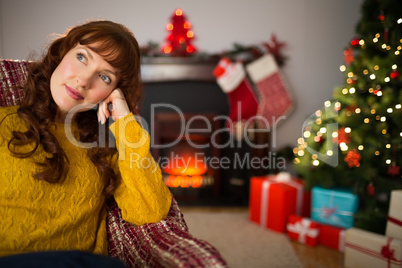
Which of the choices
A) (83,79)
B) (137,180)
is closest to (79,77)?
(83,79)

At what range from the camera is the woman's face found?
96cm

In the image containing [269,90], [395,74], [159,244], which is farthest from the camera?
[269,90]

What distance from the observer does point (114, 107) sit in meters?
1.07

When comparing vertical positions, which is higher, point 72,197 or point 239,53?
point 239,53

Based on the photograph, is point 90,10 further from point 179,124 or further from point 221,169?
point 221,169

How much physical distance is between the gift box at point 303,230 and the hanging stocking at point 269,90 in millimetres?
1014

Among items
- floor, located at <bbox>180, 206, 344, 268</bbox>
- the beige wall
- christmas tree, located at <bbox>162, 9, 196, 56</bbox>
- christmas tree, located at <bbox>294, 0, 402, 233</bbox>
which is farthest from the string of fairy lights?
christmas tree, located at <bbox>162, 9, 196, 56</bbox>

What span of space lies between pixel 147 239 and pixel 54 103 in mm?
542

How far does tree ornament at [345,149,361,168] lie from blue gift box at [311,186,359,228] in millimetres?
226

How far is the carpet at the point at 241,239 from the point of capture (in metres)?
1.94

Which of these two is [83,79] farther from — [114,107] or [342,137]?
[342,137]

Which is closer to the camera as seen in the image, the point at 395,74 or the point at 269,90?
the point at 395,74

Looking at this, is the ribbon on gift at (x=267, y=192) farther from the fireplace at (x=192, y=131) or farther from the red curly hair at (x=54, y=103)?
the red curly hair at (x=54, y=103)

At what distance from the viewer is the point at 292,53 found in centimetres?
329
